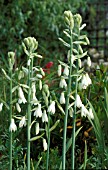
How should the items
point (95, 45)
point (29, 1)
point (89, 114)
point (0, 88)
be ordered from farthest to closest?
point (95, 45)
point (29, 1)
point (0, 88)
point (89, 114)

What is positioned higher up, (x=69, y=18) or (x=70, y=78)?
(x=69, y=18)

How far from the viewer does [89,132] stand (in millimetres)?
3156

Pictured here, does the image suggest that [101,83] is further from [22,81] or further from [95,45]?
[95,45]

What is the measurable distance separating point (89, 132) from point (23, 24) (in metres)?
4.36

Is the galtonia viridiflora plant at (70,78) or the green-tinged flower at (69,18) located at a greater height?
the green-tinged flower at (69,18)

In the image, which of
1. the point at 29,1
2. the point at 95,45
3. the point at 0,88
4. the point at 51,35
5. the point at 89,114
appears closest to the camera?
the point at 89,114

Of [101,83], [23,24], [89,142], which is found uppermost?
[23,24]

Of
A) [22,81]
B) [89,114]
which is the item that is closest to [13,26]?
[22,81]

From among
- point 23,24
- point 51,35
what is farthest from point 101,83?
point 51,35

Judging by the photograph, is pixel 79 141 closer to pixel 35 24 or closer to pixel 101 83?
pixel 101 83

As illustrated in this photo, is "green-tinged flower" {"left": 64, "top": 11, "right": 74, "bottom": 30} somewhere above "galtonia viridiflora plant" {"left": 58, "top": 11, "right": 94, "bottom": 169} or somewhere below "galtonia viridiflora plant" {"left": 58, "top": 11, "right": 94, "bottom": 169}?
above

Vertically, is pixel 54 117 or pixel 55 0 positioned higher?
pixel 55 0

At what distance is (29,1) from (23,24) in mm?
356

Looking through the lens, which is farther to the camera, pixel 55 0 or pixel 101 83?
pixel 55 0
